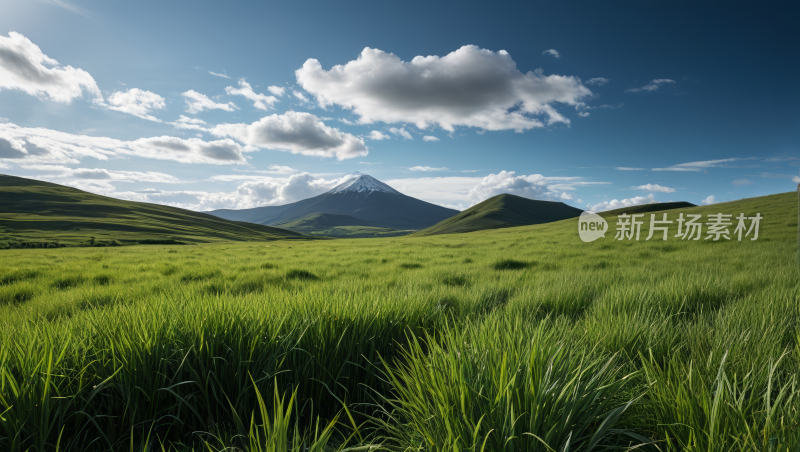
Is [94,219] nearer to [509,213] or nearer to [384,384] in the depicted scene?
[384,384]

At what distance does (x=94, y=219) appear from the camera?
290 feet

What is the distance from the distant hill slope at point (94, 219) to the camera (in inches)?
2803

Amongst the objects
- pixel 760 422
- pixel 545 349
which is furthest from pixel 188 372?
pixel 760 422

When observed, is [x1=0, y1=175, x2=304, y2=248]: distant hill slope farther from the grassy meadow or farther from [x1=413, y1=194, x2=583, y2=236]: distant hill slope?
[x1=413, y1=194, x2=583, y2=236]: distant hill slope

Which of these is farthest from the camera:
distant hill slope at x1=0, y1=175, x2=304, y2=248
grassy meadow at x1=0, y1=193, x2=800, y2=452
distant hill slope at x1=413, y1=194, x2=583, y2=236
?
distant hill slope at x1=413, y1=194, x2=583, y2=236

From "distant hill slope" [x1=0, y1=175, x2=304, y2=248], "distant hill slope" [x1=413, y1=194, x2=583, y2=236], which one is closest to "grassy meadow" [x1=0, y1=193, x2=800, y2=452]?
"distant hill slope" [x1=0, y1=175, x2=304, y2=248]

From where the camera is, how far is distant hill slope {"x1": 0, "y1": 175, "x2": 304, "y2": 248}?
234 feet

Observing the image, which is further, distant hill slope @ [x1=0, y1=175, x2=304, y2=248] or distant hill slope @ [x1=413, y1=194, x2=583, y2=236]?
distant hill slope @ [x1=413, y1=194, x2=583, y2=236]

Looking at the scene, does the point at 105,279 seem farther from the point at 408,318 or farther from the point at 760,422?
the point at 760,422

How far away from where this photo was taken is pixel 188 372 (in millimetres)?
1795

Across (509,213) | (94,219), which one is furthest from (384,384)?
(509,213)

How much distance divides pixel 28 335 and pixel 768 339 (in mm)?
4582

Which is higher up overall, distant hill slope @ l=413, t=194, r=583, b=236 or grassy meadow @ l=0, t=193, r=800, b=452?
distant hill slope @ l=413, t=194, r=583, b=236

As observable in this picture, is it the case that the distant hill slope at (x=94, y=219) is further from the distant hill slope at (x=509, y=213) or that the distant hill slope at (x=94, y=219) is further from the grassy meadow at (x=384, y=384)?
the distant hill slope at (x=509, y=213)
